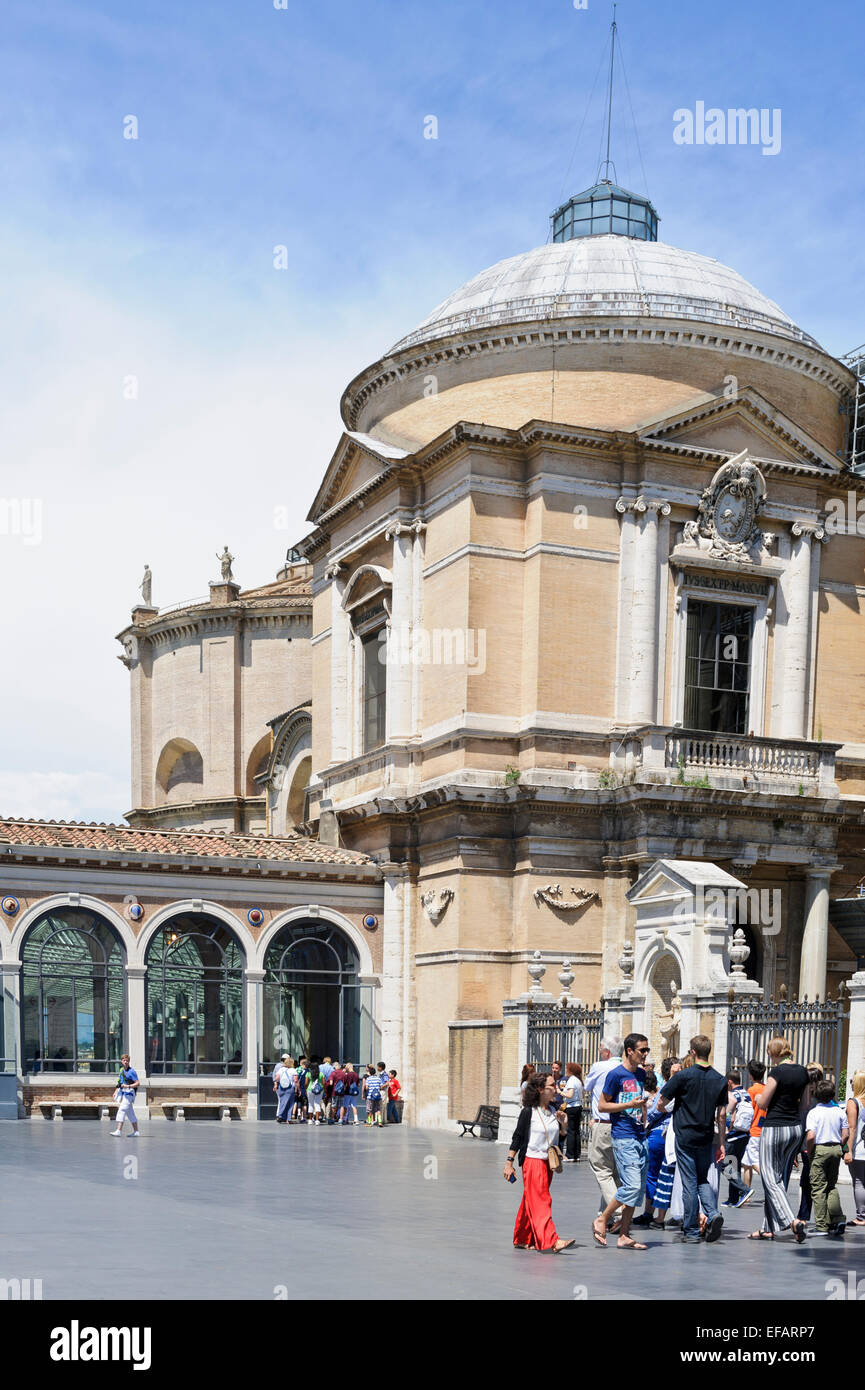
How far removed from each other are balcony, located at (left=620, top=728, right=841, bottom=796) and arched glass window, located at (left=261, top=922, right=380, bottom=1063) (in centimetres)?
717

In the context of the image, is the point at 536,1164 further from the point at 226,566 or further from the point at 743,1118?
the point at 226,566

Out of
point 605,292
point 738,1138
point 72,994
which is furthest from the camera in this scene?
point 605,292

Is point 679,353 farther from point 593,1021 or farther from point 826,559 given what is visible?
point 593,1021

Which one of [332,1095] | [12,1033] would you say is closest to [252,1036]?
[332,1095]

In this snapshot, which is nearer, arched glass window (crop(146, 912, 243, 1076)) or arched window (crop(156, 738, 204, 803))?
arched glass window (crop(146, 912, 243, 1076))

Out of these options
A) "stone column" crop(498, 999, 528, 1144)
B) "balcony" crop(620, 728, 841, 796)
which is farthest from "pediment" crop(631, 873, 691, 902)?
"balcony" crop(620, 728, 841, 796)

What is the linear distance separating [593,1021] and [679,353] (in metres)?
15.2

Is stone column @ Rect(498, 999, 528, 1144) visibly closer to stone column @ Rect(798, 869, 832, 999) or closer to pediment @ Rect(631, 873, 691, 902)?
pediment @ Rect(631, 873, 691, 902)

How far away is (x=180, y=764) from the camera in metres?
55.8

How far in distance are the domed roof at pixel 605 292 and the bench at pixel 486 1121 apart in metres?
16.3

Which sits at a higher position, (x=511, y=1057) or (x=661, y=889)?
(x=661, y=889)

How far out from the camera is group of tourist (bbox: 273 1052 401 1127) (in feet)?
109

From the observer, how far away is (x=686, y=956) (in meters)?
25.7

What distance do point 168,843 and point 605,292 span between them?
595 inches
